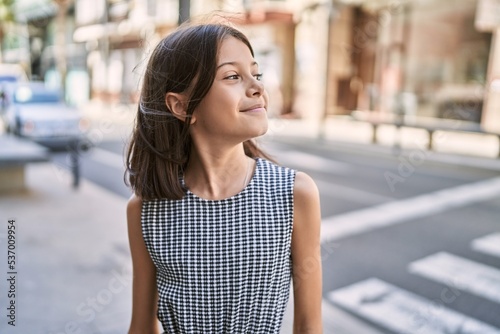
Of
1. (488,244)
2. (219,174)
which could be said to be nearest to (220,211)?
(219,174)

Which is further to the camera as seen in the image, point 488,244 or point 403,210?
point 403,210

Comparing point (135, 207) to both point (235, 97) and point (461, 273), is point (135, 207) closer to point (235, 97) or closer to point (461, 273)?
point (235, 97)

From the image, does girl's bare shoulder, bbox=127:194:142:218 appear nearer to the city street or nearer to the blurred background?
the blurred background

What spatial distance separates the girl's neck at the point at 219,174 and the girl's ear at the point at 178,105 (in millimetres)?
102

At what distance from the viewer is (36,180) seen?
27.9ft

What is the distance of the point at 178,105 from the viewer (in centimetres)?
120

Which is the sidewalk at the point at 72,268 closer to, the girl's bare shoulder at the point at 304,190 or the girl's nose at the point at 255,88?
the girl's bare shoulder at the point at 304,190

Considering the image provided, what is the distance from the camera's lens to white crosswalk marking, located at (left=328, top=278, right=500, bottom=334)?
349cm

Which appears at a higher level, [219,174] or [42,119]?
[219,174]

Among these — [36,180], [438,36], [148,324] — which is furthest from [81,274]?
[438,36]

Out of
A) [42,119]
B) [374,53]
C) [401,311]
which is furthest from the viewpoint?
[374,53]

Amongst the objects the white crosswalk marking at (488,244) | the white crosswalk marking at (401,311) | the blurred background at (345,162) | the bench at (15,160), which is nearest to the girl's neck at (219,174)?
the blurred background at (345,162)

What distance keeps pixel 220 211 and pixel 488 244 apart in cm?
499

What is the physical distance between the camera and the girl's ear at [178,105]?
3.87 feet
